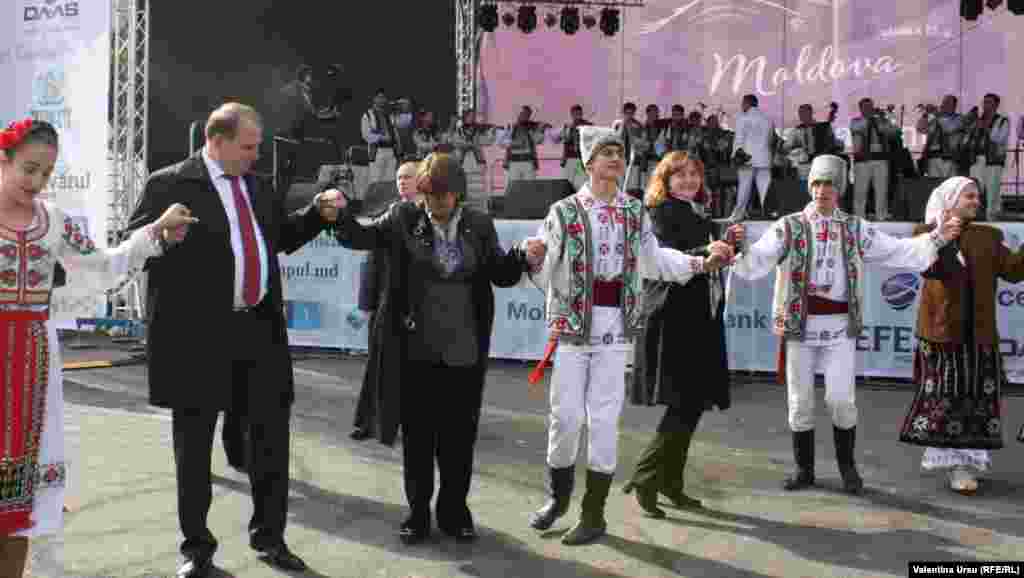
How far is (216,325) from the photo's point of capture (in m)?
4.28

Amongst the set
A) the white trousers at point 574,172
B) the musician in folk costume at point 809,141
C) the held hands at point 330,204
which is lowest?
the held hands at point 330,204

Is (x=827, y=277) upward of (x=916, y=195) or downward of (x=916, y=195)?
downward

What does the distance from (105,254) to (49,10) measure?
7737mm

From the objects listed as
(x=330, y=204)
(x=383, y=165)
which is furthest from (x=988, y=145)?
(x=330, y=204)

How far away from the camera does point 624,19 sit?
65.2 ft

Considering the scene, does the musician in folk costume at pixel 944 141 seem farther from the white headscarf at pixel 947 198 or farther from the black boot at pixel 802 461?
the black boot at pixel 802 461

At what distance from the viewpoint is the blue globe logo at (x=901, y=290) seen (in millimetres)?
10227

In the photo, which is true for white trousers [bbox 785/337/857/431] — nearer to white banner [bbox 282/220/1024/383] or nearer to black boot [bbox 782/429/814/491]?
black boot [bbox 782/429/814/491]

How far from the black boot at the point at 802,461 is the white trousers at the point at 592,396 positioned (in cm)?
155

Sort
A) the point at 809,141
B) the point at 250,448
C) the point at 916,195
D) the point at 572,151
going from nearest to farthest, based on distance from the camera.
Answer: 1. the point at 250,448
2. the point at 916,195
3. the point at 809,141
4. the point at 572,151

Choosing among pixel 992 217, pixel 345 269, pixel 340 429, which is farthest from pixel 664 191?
pixel 992 217

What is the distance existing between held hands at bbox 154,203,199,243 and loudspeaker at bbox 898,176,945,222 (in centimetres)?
1167

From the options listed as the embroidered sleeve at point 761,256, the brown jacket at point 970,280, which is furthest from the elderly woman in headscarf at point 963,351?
the embroidered sleeve at point 761,256

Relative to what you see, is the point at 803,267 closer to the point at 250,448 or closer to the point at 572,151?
→ the point at 250,448
